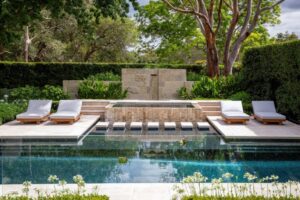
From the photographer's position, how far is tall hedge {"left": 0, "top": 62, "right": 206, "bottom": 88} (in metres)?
28.0

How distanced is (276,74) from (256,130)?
15.6ft

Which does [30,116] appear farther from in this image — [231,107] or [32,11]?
[32,11]

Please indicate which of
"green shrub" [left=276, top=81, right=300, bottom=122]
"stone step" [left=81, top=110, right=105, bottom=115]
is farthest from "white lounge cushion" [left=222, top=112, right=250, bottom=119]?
"stone step" [left=81, top=110, right=105, bottom=115]

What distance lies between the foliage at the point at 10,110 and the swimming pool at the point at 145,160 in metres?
5.13

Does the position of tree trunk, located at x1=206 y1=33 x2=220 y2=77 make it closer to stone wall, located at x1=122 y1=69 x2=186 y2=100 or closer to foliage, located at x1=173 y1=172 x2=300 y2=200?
stone wall, located at x1=122 y1=69 x2=186 y2=100

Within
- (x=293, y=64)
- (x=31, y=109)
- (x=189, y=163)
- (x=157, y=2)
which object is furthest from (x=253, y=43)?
(x=189, y=163)

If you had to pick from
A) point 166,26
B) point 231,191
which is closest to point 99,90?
point 166,26

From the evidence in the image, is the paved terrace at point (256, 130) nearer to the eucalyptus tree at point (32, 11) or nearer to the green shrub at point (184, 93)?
the green shrub at point (184, 93)

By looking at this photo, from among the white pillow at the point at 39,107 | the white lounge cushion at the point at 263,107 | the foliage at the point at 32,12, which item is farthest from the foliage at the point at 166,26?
the foliage at the point at 32,12

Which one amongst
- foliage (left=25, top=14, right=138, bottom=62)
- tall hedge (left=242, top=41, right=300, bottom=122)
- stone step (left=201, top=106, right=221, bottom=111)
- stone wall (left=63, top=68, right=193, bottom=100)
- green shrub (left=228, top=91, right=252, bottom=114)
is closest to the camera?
tall hedge (left=242, top=41, right=300, bottom=122)

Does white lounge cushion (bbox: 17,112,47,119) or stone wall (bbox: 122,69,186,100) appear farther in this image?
stone wall (bbox: 122,69,186,100)

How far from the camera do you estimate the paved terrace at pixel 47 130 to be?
1379 centimetres

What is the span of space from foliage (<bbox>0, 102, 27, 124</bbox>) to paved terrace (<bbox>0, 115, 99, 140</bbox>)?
42 centimetres

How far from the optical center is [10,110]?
18438 mm
